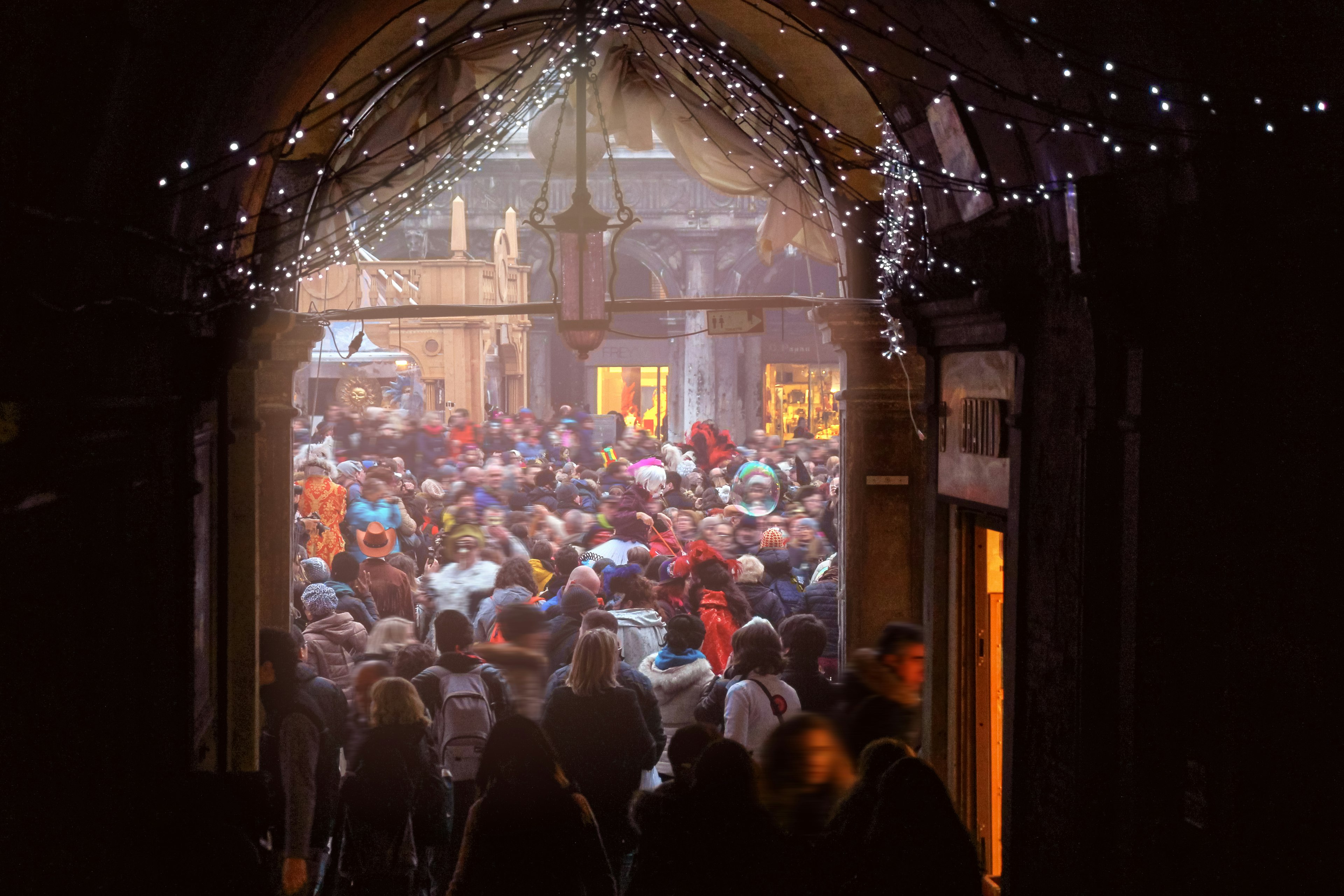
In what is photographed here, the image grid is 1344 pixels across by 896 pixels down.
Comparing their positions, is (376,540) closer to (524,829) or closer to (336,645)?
(336,645)

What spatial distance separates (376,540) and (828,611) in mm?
3876

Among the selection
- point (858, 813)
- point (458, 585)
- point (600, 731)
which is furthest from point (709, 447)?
point (858, 813)

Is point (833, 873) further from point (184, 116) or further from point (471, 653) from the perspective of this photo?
point (184, 116)

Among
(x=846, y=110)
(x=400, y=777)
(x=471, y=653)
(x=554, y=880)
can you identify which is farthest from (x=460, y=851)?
(x=846, y=110)

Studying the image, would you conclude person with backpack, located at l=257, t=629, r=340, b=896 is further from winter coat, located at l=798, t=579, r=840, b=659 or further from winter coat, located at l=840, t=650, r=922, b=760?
winter coat, located at l=798, t=579, r=840, b=659

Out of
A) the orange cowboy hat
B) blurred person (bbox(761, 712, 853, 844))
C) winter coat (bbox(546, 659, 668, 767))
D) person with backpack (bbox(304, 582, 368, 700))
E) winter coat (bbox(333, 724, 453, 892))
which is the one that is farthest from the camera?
the orange cowboy hat

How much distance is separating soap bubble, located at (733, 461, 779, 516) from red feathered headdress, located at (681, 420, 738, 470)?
4192 millimetres

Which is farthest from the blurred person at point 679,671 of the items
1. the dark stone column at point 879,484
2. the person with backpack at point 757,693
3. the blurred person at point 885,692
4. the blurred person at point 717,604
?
the dark stone column at point 879,484

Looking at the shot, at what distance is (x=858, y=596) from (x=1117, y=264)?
14.8 ft

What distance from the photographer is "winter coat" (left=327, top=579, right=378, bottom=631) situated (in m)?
8.66

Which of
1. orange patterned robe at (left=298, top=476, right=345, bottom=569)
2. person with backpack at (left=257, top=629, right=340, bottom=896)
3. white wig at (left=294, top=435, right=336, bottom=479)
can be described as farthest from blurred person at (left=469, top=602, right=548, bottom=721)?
white wig at (left=294, top=435, right=336, bottom=479)

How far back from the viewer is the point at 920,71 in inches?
266

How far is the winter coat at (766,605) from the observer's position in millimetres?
9180

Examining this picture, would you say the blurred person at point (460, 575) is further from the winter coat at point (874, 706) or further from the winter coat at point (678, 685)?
the winter coat at point (874, 706)
